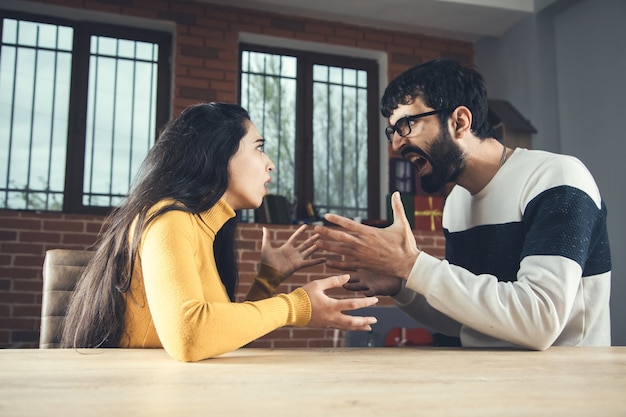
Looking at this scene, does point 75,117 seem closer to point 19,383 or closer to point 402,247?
point 402,247

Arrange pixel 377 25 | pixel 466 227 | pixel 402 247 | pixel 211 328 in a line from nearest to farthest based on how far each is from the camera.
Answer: pixel 211 328, pixel 402 247, pixel 466 227, pixel 377 25

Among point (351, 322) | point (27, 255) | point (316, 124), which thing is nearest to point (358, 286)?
point (351, 322)

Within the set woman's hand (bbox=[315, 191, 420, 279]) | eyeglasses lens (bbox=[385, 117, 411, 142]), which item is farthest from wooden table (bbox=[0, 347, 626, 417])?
eyeglasses lens (bbox=[385, 117, 411, 142])

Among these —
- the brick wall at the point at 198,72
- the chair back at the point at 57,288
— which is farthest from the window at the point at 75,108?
the chair back at the point at 57,288

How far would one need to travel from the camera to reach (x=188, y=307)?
43.4 inches

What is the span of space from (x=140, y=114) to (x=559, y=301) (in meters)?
3.48

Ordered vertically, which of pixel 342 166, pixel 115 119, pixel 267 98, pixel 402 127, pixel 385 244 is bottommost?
pixel 385 244

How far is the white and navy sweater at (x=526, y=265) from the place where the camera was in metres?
1.34

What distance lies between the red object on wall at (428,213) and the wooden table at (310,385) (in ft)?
10.6

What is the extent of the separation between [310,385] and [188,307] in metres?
0.40

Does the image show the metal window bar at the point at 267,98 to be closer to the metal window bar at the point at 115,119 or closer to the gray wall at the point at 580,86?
the metal window bar at the point at 115,119

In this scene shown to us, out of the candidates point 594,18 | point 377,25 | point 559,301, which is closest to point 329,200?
point 377,25

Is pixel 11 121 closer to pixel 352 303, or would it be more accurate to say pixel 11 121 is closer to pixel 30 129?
pixel 30 129

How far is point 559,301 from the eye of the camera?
134 centimetres
